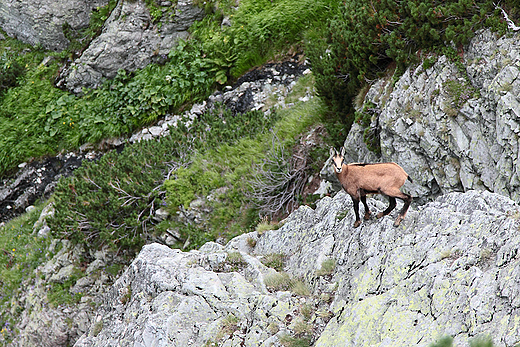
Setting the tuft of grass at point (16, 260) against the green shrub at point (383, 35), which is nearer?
the green shrub at point (383, 35)

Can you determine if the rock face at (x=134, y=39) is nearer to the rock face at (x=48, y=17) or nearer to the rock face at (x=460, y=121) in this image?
the rock face at (x=48, y=17)

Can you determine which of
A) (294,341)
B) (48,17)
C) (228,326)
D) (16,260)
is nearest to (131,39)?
(48,17)

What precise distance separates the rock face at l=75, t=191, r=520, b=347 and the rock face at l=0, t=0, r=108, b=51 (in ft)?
50.1

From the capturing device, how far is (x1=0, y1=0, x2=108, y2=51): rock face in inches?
736

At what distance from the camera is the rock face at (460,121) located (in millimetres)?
6715

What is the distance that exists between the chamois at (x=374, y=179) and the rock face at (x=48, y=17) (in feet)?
54.4

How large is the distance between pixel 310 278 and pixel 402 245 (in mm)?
1406

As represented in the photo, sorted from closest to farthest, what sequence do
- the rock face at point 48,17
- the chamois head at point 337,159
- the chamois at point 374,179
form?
the chamois at point 374,179, the chamois head at point 337,159, the rock face at point 48,17

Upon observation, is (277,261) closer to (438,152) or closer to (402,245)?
(402,245)

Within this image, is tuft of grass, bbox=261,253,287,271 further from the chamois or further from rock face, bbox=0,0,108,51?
rock face, bbox=0,0,108,51

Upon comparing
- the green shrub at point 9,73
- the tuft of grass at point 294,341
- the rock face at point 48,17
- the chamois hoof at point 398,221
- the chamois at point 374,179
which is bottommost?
the tuft of grass at point 294,341

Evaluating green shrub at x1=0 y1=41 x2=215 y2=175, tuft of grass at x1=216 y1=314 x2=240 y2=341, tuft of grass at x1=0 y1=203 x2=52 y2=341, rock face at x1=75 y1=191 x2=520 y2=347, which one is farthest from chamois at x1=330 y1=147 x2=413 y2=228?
green shrub at x1=0 y1=41 x2=215 y2=175

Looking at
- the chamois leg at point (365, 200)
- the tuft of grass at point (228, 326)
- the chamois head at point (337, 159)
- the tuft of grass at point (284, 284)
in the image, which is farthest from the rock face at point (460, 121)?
the tuft of grass at point (228, 326)

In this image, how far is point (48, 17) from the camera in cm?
1888
